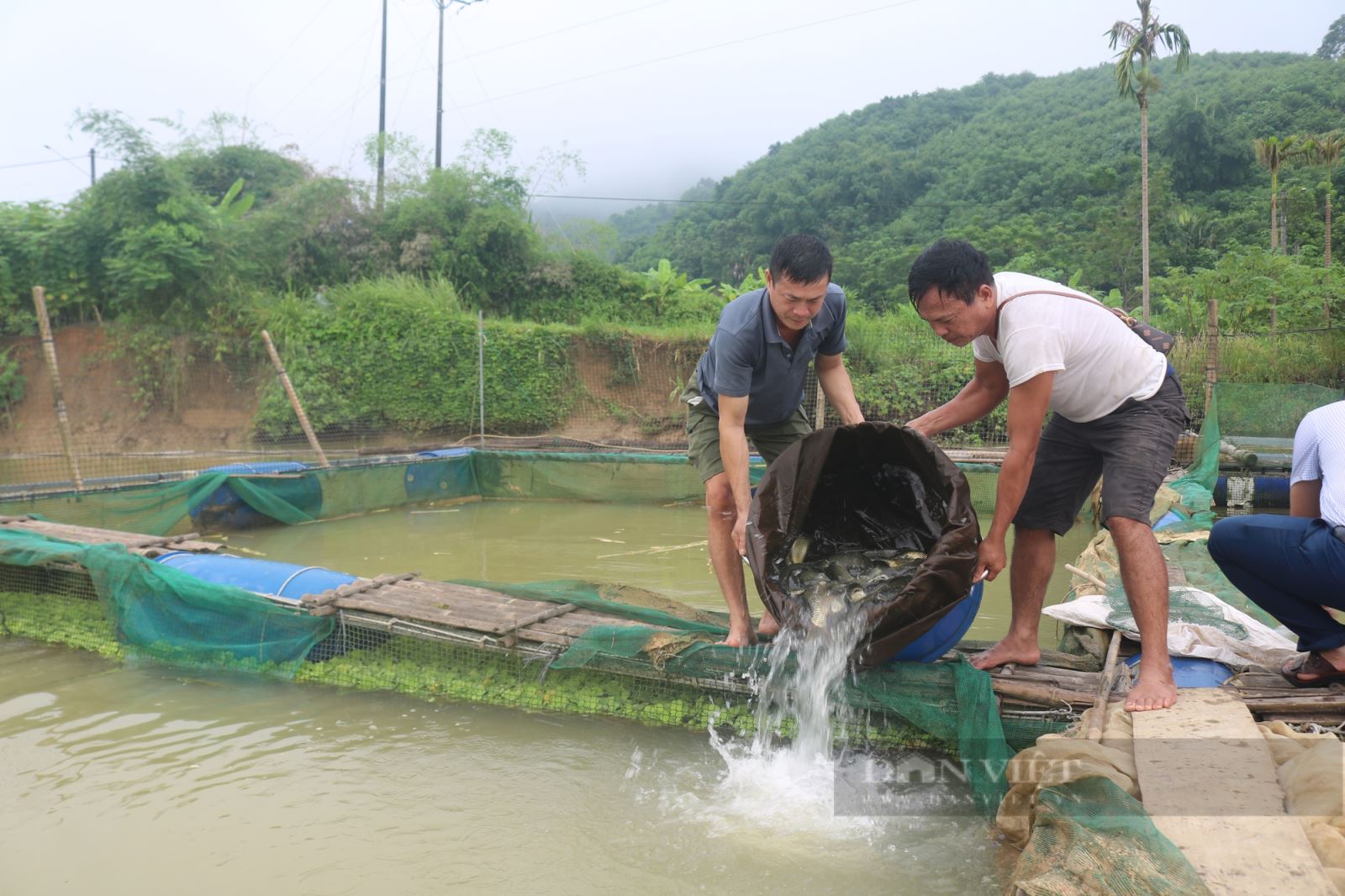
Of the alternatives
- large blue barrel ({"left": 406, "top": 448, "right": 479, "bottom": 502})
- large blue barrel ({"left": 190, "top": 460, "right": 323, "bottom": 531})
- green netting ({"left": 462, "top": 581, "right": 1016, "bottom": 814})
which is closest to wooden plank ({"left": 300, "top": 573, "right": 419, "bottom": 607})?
green netting ({"left": 462, "top": 581, "right": 1016, "bottom": 814})

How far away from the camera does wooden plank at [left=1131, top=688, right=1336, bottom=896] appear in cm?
165

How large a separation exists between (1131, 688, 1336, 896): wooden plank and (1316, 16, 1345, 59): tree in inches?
1659

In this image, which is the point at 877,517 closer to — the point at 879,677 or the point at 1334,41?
the point at 879,677

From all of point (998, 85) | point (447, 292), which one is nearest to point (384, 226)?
point (447, 292)

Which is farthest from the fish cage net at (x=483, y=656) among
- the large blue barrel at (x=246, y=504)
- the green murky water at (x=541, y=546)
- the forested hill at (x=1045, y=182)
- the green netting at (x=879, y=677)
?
the forested hill at (x=1045, y=182)

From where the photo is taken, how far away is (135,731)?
344 cm

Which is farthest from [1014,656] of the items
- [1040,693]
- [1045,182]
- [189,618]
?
[1045,182]

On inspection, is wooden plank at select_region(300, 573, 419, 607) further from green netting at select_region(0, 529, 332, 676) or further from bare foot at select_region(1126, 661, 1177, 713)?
bare foot at select_region(1126, 661, 1177, 713)

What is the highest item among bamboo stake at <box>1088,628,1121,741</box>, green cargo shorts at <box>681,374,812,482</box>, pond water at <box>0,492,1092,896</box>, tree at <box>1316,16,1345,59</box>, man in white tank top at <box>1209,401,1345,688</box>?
tree at <box>1316,16,1345,59</box>

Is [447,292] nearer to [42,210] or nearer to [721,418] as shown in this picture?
[42,210]

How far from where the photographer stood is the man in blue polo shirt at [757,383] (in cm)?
282

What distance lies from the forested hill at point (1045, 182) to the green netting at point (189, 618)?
19070 millimetres

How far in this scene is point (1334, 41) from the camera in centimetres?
3438

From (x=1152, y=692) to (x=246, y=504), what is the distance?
7.06 meters
